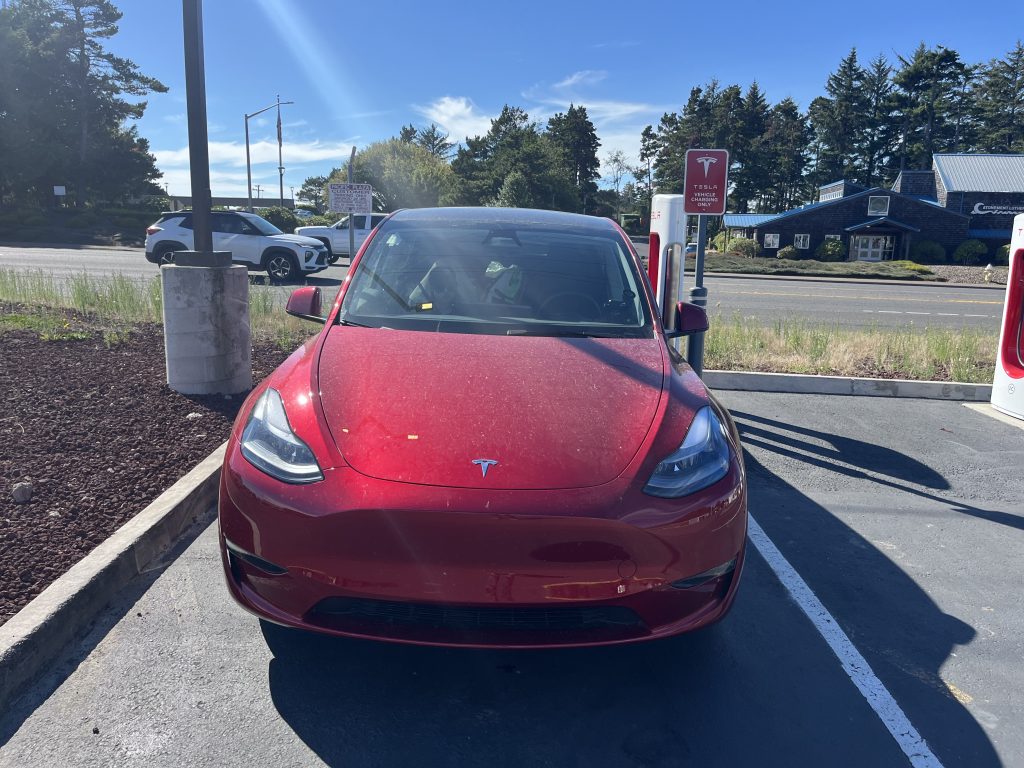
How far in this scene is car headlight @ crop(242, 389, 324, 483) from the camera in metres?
2.61

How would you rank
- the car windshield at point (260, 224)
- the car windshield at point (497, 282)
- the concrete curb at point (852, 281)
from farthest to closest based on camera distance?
the concrete curb at point (852, 281) < the car windshield at point (260, 224) < the car windshield at point (497, 282)

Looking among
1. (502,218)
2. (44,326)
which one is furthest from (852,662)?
(44,326)

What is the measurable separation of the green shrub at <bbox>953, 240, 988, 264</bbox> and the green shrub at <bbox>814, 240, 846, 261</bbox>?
20.2 ft

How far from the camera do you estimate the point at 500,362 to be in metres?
3.23

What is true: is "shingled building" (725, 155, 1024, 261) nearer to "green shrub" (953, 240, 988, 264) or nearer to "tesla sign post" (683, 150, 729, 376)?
"green shrub" (953, 240, 988, 264)

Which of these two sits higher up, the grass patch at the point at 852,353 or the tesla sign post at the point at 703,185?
the tesla sign post at the point at 703,185

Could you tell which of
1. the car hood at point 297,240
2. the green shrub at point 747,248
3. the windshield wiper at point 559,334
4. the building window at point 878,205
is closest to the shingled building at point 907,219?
the building window at point 878,205

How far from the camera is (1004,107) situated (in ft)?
253

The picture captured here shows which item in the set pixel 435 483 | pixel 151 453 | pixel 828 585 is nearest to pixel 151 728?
pixel 435 483

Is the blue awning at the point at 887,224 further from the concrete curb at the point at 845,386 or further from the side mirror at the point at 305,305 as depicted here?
the side mirror at the point at 305,305

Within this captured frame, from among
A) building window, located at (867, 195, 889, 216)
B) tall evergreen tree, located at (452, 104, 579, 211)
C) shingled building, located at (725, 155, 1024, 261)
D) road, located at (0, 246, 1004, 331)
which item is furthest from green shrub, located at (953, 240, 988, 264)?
tall evergreen tree, located at (452, 104, 579, 211)

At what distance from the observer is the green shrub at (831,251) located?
46750mm

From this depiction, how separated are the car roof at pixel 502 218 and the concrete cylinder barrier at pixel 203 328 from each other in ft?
6.70

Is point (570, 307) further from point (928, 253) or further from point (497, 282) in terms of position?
point (928, 253)
